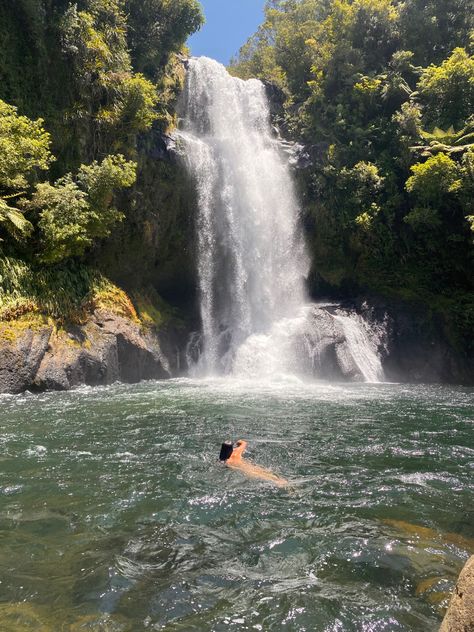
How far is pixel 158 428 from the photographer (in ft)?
31.5

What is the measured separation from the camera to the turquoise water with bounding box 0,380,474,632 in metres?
3.46

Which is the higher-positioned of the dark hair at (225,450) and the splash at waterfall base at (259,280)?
the splash at waterfall base at (259,280)

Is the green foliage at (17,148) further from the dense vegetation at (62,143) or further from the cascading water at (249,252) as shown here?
the cascading water at (249,252)

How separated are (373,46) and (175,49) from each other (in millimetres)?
13774


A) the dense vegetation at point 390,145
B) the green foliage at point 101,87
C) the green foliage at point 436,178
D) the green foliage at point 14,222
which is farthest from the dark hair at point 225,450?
the green foliage at point 436,178

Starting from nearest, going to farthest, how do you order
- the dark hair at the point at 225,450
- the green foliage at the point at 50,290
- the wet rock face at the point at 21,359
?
the dark hair at the point at 225,450 < the wet rock face at the point at 21,359 < the green foliage at the point at 50,290

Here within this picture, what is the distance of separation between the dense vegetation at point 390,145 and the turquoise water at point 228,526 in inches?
614

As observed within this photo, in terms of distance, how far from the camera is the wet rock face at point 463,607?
2549 mm

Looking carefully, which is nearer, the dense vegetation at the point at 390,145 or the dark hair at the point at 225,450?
the dark hair at the point at 225,450

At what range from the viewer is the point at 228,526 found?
4.95 m

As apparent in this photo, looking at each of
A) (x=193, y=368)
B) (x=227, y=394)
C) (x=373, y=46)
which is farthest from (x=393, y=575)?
(x=373, y=46)

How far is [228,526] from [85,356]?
40.4ft

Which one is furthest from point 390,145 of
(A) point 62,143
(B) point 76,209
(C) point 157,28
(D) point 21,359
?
(D) point 21,359

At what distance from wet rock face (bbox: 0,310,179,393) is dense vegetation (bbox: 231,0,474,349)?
1150cm
